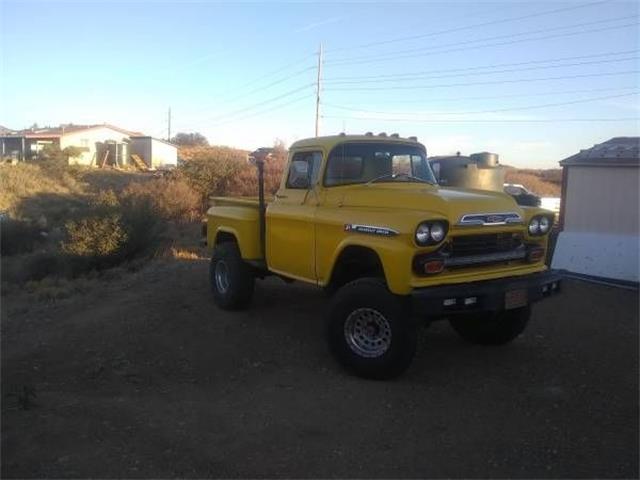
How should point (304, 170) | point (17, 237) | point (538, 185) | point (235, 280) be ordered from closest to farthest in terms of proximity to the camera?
point (304, 170), point (235, 280), point (17, 237), point (538, 185)

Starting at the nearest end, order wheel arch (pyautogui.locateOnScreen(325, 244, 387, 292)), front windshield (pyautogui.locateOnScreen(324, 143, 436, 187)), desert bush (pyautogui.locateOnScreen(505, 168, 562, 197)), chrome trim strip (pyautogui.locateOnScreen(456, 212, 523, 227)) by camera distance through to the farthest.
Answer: chrome trim strip (pyautogui.locateOnScreen(456, 212, 523, 227))
wheel arch (pyautogui.locateOnScreen(325, 244, 387, 292))
front windshield (pyautogui.locateOnScreen(324, 143, 436, 187))
desert bush (pyautogui.locateOnScreen(505, 168, 562, 197))

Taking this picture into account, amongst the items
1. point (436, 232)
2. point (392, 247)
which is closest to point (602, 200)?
point (436, 232)

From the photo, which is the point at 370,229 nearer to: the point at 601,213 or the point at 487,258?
the point at 487,258

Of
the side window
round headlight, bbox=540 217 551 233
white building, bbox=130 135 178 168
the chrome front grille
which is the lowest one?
the chrome front grille

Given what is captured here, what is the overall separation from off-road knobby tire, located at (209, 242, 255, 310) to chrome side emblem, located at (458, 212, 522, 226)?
332cm

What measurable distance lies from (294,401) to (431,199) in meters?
2.09

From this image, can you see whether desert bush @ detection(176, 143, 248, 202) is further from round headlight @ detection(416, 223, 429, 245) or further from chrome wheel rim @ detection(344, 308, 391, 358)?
round headlight @ detection(416, 223, 429, 245)

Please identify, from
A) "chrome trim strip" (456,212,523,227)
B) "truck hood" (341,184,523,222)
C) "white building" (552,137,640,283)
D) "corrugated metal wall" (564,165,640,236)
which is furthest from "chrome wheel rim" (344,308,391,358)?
"corrugated metal wall" (564,165,640,236)

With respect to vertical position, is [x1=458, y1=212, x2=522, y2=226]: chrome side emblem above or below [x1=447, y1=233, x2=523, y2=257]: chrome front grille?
above

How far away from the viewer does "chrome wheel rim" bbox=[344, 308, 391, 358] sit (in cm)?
566

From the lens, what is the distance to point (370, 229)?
564cm

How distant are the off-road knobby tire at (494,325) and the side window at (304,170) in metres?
2.19

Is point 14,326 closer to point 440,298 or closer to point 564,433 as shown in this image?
point 440,298

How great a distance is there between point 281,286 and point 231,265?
1751 mm
